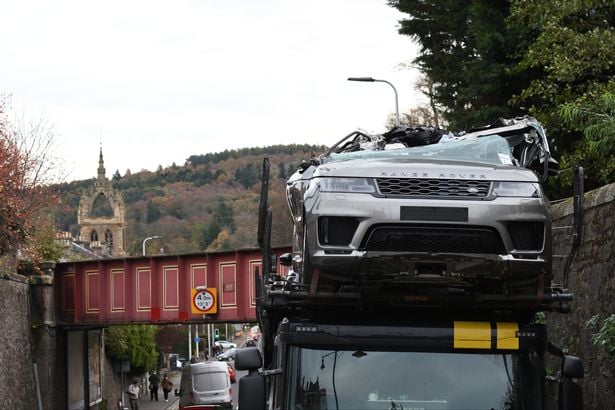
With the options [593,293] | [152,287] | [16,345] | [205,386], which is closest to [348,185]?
[593,293]

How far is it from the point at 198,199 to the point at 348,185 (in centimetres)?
14550

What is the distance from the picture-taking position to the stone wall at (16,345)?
33.4 m

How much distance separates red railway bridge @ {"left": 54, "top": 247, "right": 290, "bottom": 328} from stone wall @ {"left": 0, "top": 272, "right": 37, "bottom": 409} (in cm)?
265

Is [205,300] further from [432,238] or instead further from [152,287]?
[432,238]

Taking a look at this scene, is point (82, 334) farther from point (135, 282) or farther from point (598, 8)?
point (598, 8)

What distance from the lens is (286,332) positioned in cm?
966

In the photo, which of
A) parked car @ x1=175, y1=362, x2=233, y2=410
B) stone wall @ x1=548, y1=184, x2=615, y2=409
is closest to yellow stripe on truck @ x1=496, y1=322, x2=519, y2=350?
stone wall @ x1=548, y1=184, x2=615, y2=409

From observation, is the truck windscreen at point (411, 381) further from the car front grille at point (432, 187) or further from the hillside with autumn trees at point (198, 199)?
the hillside with autumn trees at point (198, 199)

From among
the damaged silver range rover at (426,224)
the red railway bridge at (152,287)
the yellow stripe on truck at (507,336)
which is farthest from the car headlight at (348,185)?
the red railway bridge at (152,287)

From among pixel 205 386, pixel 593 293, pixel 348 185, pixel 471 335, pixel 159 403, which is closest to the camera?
pixel 348 185

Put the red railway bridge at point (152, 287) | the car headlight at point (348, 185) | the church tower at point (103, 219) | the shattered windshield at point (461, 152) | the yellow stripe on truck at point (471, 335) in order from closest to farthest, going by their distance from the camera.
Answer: the car headlight at point (348, 185), the yellow stripe on truck at point (471, 335), the shattered windshield at point (461, 152), the red railway bridge at point (152, 287), the church tower at point (103, 219)

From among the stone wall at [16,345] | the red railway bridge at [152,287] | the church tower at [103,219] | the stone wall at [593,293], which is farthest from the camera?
the church tower at [103,219]

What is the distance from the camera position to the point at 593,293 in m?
16.8

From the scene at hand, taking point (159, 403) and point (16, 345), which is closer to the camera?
point (16, 345)
